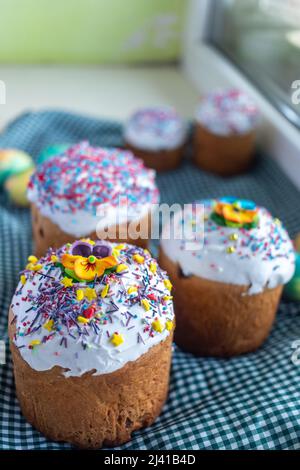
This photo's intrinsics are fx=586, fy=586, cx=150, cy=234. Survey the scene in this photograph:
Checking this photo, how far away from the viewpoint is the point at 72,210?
56.0 inches

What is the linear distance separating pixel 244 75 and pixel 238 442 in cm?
172

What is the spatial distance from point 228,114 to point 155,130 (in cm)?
28

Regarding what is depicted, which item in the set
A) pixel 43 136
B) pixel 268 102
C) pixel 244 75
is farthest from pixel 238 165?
pixel 43 136

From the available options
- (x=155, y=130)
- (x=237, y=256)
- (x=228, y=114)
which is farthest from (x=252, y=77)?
(x=237, y=256)

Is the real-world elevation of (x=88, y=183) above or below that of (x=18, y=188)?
above

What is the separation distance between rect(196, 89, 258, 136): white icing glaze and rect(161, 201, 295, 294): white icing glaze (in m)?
0.84

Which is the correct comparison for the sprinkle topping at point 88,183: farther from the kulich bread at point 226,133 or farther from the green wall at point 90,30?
the green wall at point 90,30

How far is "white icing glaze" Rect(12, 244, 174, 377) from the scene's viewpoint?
1042 mm

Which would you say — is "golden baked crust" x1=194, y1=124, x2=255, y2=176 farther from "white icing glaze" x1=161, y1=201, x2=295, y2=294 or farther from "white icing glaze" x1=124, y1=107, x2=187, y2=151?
"white icing glaze" x1=161, y1=201, x2=295, y2=294

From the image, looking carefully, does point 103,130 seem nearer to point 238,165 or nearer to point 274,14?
point 238,165

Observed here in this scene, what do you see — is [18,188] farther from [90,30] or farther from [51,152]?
[90,30]

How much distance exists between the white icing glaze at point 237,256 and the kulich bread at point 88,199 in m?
0.16

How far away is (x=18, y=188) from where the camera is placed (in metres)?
1.91

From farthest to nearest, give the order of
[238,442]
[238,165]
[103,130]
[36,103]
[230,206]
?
[36,103]
[103,130]
[238,165]
[230,206]
[238,442]
